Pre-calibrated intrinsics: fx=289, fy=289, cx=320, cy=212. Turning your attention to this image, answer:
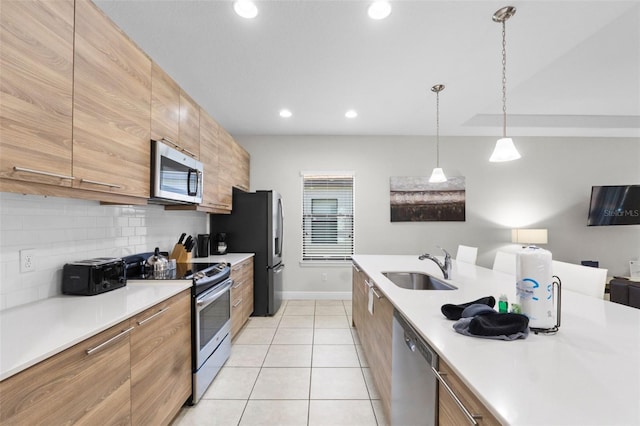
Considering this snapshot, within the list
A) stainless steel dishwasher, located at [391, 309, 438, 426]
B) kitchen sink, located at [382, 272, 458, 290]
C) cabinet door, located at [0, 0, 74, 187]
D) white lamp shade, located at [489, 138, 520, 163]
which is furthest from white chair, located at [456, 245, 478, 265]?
cabinet door, located at [0, 0, 74, 187]

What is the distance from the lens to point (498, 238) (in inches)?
189

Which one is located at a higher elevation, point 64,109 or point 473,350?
point 64,109

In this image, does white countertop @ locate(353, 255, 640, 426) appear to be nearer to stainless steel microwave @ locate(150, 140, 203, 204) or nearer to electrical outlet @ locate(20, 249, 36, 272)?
stainless steel microwave @ locate(150, 140, 203, 204)

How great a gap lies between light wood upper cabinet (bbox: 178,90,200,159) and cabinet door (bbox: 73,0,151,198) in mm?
501

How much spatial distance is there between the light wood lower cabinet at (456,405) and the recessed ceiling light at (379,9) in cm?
201

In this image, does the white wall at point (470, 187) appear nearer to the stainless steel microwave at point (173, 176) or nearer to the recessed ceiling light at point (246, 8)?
the stainless steel microwave at point (173, 176)

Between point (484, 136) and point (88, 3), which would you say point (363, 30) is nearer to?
point (88, 3)

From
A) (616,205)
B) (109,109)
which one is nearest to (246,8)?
(109,109)

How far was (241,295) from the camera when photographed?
3.27 m

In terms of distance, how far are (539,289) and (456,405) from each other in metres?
0.51

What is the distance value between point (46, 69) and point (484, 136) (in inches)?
209

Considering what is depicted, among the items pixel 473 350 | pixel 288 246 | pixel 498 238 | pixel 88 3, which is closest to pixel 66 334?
pixel 473 350

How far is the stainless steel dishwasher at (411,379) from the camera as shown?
1.05 metres

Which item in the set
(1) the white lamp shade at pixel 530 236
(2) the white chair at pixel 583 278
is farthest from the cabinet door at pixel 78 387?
(1) the white lamp shade at pixel 530 236
